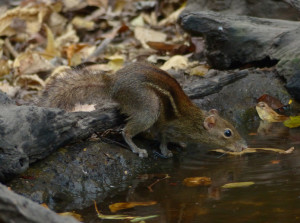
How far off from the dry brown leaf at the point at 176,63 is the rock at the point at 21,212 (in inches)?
208

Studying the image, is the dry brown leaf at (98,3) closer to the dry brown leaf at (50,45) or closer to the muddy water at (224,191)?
the dry brown leaf at (50,45)

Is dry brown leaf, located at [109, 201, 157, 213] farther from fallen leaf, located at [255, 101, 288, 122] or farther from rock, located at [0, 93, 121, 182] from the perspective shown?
fallen leaf, located at [255, 101, 288, 122]

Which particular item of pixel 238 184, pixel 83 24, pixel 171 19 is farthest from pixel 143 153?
pixel 83 24

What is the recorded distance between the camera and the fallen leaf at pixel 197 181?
14.7ft

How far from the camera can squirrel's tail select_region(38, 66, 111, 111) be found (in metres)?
5.50

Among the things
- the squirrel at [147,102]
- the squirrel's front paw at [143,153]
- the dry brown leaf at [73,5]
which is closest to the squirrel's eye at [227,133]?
the squirrel at [147,102]

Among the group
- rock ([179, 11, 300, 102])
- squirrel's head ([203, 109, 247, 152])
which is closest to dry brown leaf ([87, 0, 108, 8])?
rock ([179, 11, 300, 102])

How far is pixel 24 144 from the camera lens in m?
4.15

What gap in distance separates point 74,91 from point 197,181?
5.58 ft

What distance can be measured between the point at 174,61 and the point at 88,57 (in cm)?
148

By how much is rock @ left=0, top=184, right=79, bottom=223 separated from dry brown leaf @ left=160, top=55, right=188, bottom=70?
17.3 feet

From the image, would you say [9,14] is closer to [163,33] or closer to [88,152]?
[163,33]

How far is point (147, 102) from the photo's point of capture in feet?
17.5

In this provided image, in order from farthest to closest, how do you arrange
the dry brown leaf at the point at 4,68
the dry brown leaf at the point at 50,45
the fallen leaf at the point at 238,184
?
the dry brown leaf at the point at 50,45
the dry brown leaf at the point at 4,68
the fallen leaf at the point at 238,184
